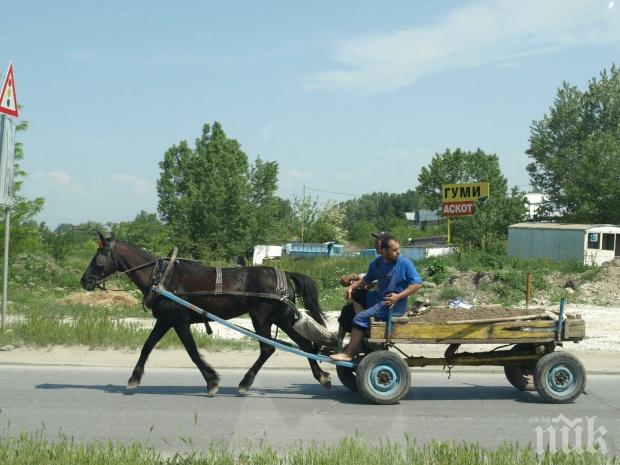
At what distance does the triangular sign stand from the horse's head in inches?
195

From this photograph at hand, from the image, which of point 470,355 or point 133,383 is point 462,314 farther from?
point 133,383

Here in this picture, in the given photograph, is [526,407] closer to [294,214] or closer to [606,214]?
[606,214]

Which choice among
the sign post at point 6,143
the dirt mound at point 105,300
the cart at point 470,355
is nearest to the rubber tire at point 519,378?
the cart at point 470,355

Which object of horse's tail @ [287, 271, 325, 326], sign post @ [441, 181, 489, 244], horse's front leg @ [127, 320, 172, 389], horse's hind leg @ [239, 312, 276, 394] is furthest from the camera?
sign post @ [441, 181, 489, 244]

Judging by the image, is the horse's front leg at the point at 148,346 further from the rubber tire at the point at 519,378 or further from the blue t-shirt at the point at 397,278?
the rubber tire at the point at 519,378

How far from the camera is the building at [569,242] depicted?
121 ft

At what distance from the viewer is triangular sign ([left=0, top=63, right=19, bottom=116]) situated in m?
13.2

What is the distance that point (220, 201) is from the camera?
57938 mm

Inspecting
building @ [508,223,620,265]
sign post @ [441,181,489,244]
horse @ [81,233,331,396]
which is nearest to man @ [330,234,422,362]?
horse @ [81,233,331,396]

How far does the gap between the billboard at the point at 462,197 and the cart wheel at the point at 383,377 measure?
1494 inches

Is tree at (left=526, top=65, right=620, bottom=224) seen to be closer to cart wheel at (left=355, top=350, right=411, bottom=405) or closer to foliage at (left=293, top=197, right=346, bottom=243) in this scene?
foliage at (left=293, top=197, right=346, bottom=243)

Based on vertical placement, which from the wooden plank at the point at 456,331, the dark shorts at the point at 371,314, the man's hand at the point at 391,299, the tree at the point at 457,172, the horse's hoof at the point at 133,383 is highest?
the tree at the point at 457,172

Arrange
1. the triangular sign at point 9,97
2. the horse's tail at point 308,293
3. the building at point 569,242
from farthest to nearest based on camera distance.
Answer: the building at point 569,242 < the triangular sign at point 9,97 < the horse's tail at point 308,293

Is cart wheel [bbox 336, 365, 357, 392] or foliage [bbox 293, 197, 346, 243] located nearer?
cart wheel [bbox 336, 365, 357, 392]
